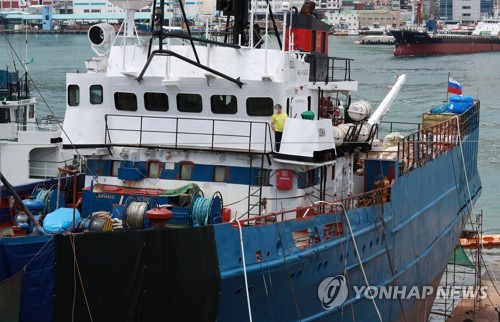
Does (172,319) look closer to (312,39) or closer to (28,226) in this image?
(28,226)

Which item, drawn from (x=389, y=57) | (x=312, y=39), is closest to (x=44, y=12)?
(x=389, y=57)

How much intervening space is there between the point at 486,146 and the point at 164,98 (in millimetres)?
35791

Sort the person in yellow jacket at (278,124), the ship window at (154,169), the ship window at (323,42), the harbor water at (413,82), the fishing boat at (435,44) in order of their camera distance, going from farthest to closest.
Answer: the fishing boat at (435,44) → the harbor water at (413,82) → the ship window at (323,42) → the ship window at (154,169) → the person in yellow jacket at (278,124)

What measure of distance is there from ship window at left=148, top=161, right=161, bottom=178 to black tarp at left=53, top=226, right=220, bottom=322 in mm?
3675

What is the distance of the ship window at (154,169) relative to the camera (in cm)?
1934

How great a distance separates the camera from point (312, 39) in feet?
75.2

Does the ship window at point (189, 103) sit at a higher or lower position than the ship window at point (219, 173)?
higher

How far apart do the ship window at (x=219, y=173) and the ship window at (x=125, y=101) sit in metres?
2.12

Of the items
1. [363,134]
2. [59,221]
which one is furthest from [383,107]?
[59,221]

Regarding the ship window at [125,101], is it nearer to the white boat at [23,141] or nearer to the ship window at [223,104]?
the ship window at [223,104]

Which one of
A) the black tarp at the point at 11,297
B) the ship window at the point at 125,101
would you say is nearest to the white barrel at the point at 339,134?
the ship window at the point at 125,101

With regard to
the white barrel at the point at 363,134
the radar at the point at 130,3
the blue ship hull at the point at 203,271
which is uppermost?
the radar at the point at 130,3

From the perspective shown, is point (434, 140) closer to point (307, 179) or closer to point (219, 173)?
point (307, 179)

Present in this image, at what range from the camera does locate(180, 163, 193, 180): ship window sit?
19.2 metres
